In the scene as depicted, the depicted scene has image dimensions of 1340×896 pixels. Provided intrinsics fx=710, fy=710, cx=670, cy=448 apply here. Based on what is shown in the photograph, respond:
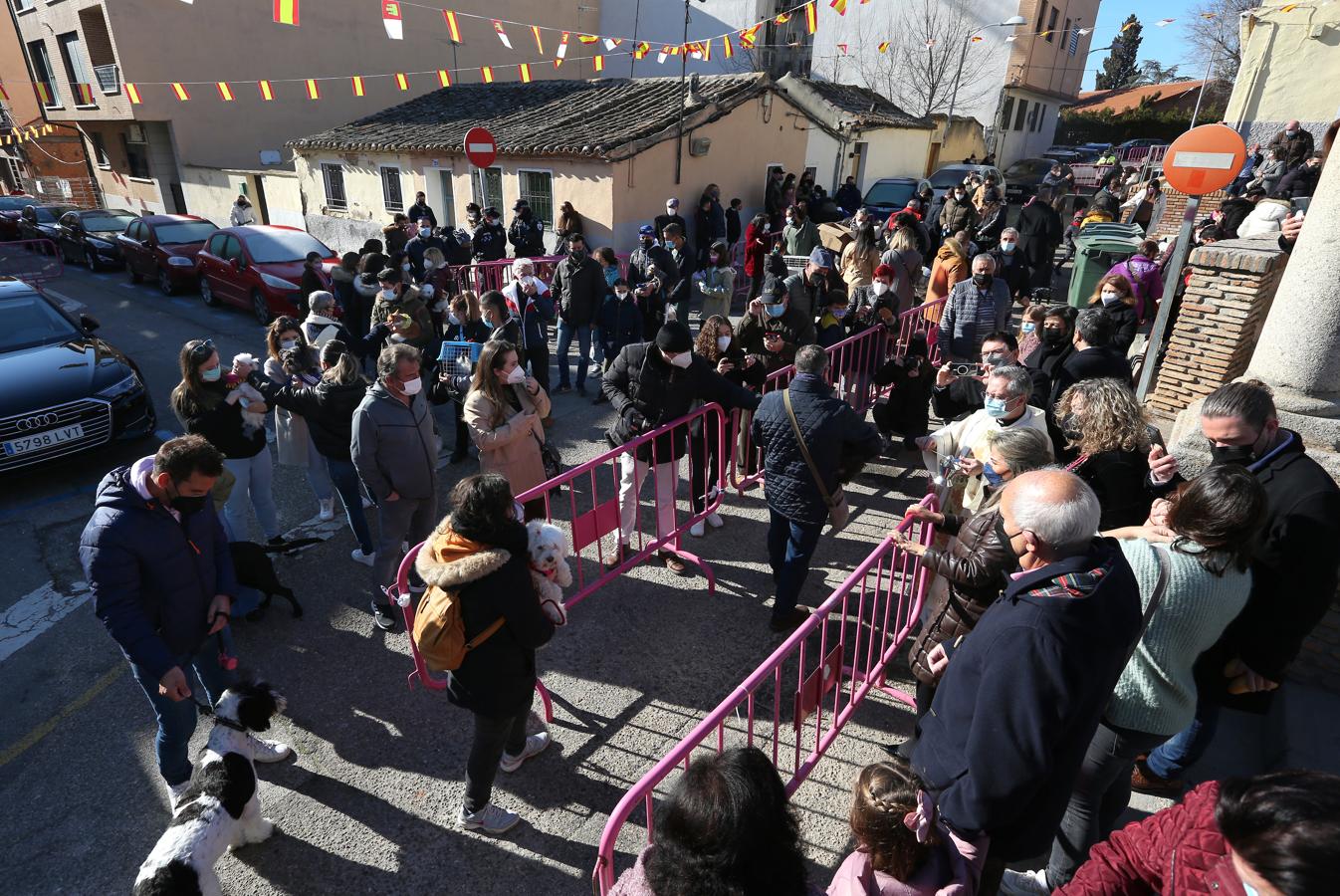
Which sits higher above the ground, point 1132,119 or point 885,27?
point 885,27

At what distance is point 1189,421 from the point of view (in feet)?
15.4

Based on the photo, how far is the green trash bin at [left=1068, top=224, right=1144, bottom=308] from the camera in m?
9.73

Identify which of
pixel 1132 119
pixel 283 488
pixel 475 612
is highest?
pixel 1132 119

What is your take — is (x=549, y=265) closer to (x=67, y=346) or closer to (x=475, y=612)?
(x=67, y=346)

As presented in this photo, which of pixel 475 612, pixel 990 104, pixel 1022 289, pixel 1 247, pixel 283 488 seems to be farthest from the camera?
pixel 990 104

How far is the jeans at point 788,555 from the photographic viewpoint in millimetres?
4254

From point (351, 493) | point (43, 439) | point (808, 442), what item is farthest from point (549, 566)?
point (43, 439)

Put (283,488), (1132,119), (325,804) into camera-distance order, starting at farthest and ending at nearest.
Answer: (1132,119) → (283,488) → (325,804)

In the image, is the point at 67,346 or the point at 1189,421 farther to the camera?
the point at 67,346

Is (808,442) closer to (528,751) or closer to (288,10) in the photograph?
(528,751)

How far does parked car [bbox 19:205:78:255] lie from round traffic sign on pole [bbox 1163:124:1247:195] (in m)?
23.2

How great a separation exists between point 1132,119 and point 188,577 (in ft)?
164

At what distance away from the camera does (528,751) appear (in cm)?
367

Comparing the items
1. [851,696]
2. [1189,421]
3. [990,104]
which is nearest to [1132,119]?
[990,104]
